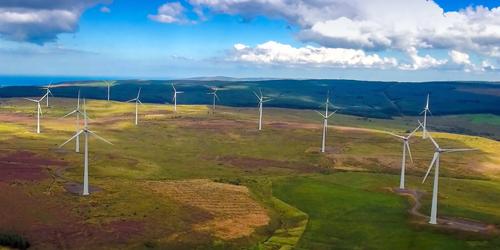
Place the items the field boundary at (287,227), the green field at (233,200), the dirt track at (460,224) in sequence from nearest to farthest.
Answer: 1. the field boundary at (287,227)
2. the green field at (233,200)
3. the dirt track at (460,224)

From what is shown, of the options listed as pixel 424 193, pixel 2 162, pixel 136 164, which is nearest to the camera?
pixel 424 193

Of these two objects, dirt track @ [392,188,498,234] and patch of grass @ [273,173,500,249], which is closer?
patch of grass @ [273,173,500,249]

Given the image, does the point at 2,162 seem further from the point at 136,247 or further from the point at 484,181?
the point at 484,181

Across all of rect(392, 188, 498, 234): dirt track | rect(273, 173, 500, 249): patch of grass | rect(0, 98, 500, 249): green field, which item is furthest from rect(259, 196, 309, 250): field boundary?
rect(392, 188, 498, 234): dirt track

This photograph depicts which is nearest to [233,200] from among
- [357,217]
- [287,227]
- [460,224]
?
[287,227]

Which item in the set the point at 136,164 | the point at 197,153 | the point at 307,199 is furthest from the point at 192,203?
the point at 197,153

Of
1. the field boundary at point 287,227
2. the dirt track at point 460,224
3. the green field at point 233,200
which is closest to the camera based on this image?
the field boundary at point 287,227

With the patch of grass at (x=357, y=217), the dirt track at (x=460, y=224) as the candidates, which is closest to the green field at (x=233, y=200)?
the patch of grass at (x=357, y=217)

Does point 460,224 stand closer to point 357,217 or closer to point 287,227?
point 357,217

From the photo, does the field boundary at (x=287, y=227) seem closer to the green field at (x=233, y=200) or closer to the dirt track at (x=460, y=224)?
the green field at (x=233, y=200)

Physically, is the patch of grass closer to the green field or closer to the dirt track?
the green field

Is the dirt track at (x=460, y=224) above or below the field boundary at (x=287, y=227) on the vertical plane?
above
